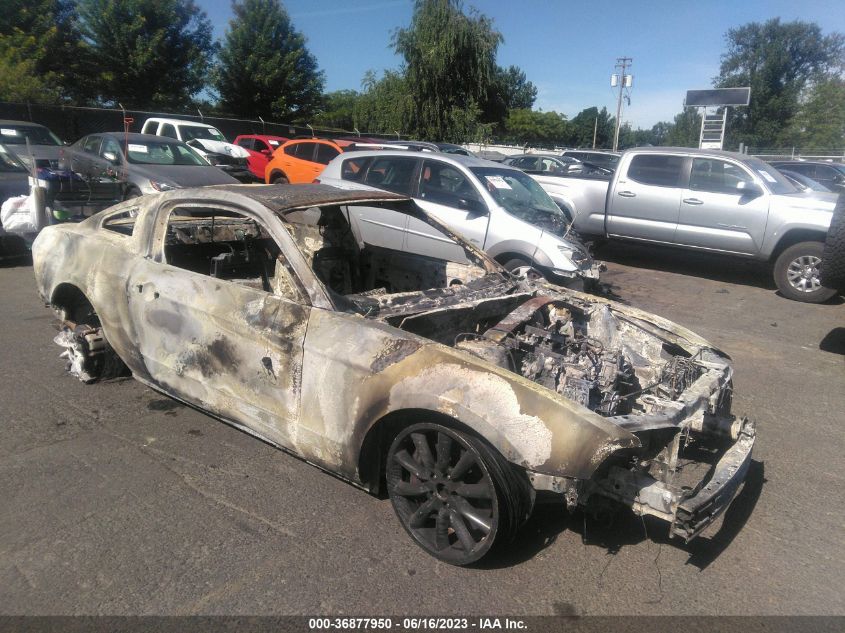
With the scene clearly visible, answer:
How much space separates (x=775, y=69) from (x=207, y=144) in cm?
5864

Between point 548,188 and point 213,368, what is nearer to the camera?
point 213,368

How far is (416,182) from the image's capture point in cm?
772

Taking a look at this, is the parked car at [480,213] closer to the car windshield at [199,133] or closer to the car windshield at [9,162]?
the car windshield at [9,162]

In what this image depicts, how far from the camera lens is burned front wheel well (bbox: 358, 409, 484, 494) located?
272 cm

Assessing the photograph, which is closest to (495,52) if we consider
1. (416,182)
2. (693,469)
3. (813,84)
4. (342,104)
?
(416,182)

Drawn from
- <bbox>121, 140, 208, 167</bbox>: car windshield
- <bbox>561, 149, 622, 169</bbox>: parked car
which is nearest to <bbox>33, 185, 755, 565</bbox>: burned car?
<bbox>121, 140, 208, 167</bbox>: car windshield

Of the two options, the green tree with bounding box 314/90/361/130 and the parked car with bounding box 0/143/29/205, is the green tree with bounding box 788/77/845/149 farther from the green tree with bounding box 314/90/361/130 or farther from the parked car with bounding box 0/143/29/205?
the parked car with bounding box 0/143/29/205

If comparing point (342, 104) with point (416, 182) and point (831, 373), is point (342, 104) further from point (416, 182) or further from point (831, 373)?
point (831, 373)

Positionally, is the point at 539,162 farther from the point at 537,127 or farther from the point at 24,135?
the point at 537,127

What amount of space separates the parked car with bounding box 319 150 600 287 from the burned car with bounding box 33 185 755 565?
240 cm

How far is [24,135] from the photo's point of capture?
1421cm

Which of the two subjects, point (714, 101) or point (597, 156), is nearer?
point (597, 156)

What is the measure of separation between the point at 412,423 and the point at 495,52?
89.6ft

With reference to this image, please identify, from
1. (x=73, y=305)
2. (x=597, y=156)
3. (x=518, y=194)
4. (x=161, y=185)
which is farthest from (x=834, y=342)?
(x=597, y=156)
